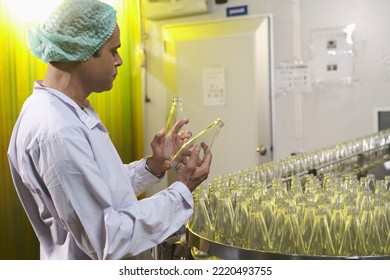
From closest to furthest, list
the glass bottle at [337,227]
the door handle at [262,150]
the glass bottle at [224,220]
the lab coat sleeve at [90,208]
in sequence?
the lab coat sleeve at [90,208]
the glass bottle at [337,227]
the glass bottle at [224,220]
the door handle at [262,150]

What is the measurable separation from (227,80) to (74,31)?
223 centimetres

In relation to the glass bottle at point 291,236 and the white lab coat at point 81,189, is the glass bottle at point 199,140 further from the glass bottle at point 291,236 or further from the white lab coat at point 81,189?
the glass bottle at point 291,236

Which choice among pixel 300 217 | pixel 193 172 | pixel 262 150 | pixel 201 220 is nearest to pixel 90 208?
pixel 193 172

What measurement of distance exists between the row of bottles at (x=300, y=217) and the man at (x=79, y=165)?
14 cm

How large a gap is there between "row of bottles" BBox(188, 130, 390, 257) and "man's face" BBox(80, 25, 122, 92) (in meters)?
0.41

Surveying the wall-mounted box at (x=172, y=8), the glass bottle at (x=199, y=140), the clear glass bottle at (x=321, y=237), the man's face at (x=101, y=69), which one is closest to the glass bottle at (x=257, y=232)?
the clear glass bottle at (x=321, y=237)

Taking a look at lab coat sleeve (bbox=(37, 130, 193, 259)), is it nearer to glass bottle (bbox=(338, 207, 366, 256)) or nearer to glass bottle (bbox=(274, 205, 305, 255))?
glass bottle (bbox=(274, 205, 305, 255))

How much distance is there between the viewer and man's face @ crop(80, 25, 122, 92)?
1055mm

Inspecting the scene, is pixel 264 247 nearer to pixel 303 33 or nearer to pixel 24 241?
pixel 24 241

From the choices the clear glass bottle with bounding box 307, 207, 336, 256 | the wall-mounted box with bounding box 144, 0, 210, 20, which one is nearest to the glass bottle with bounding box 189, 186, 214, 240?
the clear glass bottle with bounding box 307, 207, 336, 256

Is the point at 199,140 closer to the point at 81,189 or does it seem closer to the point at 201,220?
the point at 201,220

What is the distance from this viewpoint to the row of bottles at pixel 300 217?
1025 millimetres

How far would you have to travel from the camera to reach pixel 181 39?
11.0ft
